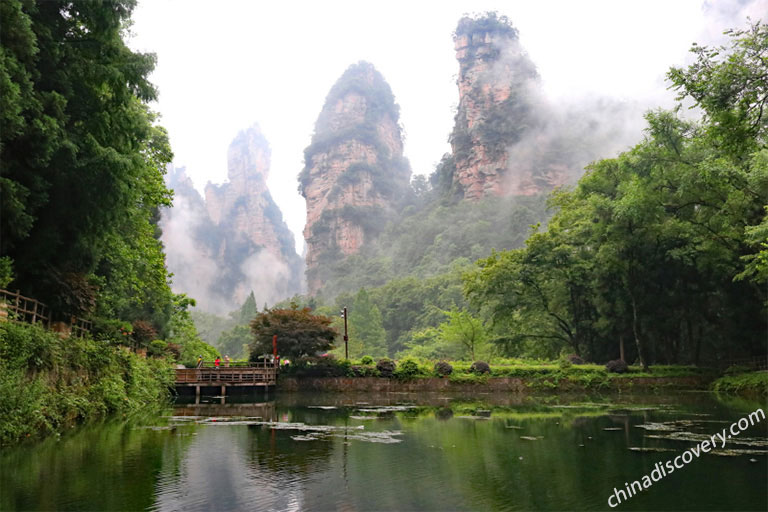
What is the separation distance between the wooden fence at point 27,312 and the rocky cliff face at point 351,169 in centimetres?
12271

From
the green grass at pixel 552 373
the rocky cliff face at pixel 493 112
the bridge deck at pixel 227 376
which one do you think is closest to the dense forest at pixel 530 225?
the green grass at pixel 552 373

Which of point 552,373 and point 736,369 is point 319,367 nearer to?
point 552,373

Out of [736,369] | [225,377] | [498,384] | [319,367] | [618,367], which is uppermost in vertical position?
[319,367]

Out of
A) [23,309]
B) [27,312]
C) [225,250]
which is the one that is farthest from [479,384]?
[225,250]

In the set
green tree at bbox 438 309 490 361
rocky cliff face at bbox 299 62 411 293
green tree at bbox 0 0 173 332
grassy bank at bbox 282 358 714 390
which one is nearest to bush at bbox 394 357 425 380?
grassy bank at bbox 282 358 714 390

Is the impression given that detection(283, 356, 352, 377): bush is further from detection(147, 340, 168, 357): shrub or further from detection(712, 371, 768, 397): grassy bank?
detection(712, 371, 768, 397): grassy bank

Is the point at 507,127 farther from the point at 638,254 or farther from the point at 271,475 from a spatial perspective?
the point at 271,475

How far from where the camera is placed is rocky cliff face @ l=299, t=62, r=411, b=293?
5595 inches

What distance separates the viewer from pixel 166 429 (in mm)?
12070

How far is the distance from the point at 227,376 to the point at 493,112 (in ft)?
360

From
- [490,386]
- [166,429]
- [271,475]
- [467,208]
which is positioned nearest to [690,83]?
[271,475]

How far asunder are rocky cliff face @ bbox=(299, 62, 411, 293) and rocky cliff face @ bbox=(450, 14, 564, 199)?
101ft

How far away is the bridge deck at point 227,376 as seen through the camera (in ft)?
94.3

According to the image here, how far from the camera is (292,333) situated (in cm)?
3119
